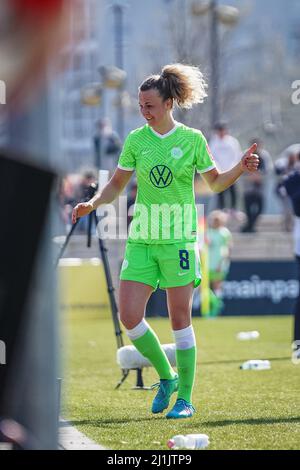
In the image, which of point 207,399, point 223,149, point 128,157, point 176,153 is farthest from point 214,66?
point 176,153

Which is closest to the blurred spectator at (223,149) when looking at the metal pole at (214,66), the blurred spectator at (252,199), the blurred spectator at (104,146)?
the blurred spectator at (104,146)

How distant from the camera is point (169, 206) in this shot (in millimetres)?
7398

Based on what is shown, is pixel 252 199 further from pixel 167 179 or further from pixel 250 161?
pixel 250 161

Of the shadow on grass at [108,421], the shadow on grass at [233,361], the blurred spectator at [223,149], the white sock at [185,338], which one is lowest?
the shadow on grass at [233,361]

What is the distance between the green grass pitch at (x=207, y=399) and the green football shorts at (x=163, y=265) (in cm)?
74

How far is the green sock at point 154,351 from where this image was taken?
7746 mm

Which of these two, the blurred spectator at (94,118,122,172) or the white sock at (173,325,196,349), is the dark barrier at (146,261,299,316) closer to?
the blurred spectator at (94,118,122,172)

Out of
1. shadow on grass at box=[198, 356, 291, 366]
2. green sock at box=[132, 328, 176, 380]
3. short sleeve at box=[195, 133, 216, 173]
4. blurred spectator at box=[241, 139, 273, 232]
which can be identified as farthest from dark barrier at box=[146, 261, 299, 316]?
short sleeve at box=[195, 133, 216, 173]

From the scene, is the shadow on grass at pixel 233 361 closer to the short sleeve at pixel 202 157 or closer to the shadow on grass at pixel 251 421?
the shadow on grass at pixel 251 421

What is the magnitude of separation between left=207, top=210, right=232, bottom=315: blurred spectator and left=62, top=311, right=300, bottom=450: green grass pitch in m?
4.78

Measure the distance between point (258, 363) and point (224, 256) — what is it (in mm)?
9513

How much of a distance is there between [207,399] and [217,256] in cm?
1215

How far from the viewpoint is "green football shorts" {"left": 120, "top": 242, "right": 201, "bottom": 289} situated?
7402 mm

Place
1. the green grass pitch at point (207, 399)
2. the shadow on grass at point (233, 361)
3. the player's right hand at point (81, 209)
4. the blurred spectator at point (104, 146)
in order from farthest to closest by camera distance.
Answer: the blurred spectator at point (104, 146), the shadow on grass at point (233, 361), the player's right hand at point (81, 209), the green grass pitch at point (207, 399)
